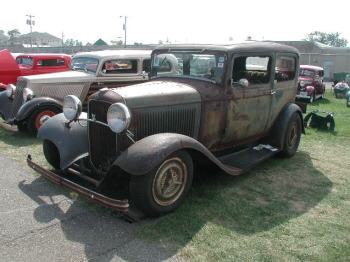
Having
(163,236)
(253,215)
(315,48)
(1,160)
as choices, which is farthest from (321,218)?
(315,48)

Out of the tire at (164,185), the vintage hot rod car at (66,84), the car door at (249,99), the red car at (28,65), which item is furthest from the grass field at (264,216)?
the red car at (28,65)

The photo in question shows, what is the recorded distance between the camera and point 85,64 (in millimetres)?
8047

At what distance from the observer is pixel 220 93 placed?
4254 millimetres

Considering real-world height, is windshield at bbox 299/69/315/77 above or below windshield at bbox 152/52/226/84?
below

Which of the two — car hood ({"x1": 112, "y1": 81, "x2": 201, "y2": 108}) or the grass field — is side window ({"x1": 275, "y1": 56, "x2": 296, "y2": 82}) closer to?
the grass field

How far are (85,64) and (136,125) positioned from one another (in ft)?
16.6

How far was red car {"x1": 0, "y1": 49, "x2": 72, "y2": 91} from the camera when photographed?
33.8 feet

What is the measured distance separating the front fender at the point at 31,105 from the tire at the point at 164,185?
4132mm

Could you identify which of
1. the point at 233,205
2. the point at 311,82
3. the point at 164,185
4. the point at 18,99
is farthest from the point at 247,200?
the point at 311,82

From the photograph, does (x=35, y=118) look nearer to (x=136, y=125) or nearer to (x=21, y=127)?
(x=21, y=127)

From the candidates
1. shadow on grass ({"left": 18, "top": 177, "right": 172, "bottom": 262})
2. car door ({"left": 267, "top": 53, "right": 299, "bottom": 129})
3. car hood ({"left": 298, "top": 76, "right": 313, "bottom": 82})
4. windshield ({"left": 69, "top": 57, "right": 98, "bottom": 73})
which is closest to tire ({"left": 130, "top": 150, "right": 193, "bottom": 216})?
shadow on grass ({"left": 18, "top": 177, "right": 172, "bottom": 262})

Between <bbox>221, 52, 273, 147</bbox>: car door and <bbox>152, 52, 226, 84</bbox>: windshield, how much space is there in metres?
0.23

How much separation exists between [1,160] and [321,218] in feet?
15.7

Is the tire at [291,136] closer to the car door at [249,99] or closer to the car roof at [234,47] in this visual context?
the car door at [249,99]
